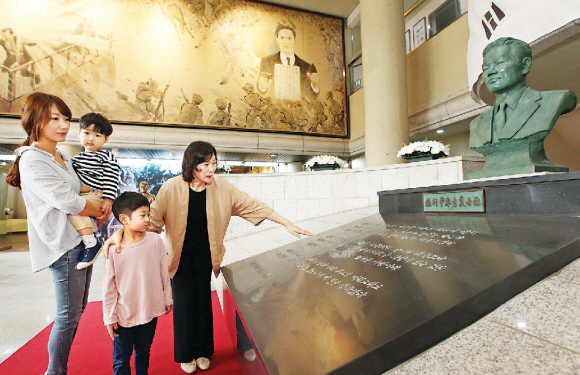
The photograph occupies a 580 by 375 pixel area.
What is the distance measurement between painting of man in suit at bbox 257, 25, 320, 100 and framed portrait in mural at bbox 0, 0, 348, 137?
0.03 m

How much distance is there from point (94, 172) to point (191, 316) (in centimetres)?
104

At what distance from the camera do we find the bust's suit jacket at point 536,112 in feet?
7.56

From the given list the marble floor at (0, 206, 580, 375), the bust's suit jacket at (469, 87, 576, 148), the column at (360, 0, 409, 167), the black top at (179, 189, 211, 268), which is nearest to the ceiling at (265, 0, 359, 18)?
the column at (360, 0, 409, 167)

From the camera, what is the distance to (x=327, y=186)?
520cm

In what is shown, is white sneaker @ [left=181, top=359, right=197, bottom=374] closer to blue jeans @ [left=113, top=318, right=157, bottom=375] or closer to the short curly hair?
blue jeans @ [left=113, top=318, right=157, bottom=375]

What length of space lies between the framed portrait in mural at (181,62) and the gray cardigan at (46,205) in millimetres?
6521

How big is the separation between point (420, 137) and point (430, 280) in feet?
23.2

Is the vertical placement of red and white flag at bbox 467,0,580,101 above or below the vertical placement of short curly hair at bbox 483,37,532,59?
above

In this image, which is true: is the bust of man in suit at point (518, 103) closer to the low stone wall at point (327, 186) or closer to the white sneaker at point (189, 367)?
the low stone wall at point (327, 186)

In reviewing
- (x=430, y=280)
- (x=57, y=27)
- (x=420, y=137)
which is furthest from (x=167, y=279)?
(x=57, y=27)

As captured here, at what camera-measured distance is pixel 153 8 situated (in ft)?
24.7

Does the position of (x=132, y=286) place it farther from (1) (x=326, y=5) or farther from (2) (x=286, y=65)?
(1) (x=326, y=5)

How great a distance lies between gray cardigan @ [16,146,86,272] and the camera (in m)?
1.30

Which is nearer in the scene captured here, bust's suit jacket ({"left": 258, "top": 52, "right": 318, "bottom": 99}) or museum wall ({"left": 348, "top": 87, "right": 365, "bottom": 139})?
bust's suit jacket ({"left": 258, "top": 52, "right": 318, "bottom": 99})
